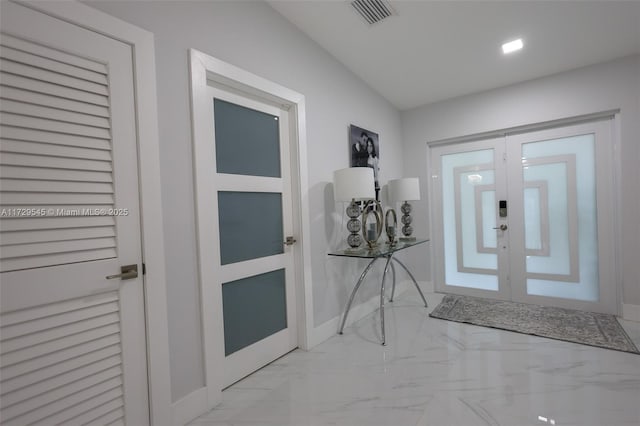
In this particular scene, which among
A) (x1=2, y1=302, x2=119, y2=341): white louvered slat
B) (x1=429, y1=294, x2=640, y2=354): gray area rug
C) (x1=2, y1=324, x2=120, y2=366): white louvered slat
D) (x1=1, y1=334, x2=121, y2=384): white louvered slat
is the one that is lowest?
(x1=429, y1=294, x2=640, y2=354): gray area rug

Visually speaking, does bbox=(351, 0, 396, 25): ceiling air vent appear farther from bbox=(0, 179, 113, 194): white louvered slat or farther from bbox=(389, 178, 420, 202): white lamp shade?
bbox=(0, 179, 113, 194): white louvered slat

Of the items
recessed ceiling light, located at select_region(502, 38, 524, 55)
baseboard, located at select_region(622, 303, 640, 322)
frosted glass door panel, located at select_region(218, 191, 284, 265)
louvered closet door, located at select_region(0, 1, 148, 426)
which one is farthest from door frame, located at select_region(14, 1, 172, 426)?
baseboard, located at select_region(622, 303, 640, 322)

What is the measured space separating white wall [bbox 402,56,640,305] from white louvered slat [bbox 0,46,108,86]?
376cm

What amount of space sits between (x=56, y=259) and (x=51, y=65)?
31.8 inches

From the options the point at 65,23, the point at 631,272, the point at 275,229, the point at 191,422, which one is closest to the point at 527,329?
the point at 631,272

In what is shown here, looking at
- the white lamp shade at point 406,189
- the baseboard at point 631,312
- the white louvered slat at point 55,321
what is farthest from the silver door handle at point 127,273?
the baseboard at point 631,312

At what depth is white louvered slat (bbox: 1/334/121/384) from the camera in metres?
1.07

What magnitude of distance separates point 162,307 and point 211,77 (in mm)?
1410

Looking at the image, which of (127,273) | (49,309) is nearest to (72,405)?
(49,309)

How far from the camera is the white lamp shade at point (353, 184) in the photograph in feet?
8.06

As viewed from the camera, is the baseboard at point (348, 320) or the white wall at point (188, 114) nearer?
the white wall at point (188, 114)

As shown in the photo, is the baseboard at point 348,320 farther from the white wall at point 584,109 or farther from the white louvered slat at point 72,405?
the white wall at point 584,109

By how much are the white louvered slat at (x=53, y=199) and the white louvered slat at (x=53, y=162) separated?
116mm

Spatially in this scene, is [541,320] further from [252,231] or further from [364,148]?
[252,231]
